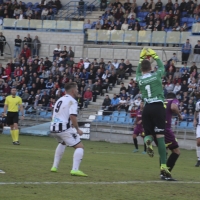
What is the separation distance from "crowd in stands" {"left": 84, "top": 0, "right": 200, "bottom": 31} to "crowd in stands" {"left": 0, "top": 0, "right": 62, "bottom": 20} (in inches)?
142

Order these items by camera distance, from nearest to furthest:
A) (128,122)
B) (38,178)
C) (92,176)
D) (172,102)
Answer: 1. (38,178)
2. (92,176)
3. (172,102)
4. (128,122)

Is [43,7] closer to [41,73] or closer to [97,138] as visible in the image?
[41,73]

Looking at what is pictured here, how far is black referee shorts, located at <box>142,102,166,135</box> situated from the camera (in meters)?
10.9

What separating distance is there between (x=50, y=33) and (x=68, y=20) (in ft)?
8.41

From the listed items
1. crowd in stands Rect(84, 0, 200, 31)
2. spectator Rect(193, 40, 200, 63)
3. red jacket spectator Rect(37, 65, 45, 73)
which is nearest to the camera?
spectator Rect(193, 40, 200, 63)

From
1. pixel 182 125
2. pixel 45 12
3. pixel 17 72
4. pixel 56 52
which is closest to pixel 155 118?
pixel 182 125

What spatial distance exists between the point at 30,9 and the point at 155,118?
34743 mm

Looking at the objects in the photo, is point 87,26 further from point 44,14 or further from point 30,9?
point 30,9

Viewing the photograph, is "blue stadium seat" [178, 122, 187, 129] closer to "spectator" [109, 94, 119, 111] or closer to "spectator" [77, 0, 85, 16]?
"spectator" [109, 94, 119, 111]

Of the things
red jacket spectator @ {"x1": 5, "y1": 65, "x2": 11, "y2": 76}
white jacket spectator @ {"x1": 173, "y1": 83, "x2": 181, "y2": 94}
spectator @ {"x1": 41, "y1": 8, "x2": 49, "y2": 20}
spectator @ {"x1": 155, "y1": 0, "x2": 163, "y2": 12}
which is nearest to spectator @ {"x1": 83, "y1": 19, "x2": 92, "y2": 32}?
spectator @ {"x1": 41, "y1": 8, "x2": 49, "y2": 20}

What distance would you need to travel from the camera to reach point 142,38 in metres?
37.3

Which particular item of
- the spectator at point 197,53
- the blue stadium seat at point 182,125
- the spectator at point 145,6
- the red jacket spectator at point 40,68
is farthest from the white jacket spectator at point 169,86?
the spectator at point 145,6

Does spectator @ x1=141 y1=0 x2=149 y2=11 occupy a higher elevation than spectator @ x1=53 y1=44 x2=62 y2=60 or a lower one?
higher

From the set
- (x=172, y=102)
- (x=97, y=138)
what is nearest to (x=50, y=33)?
(x=97, y=138)
